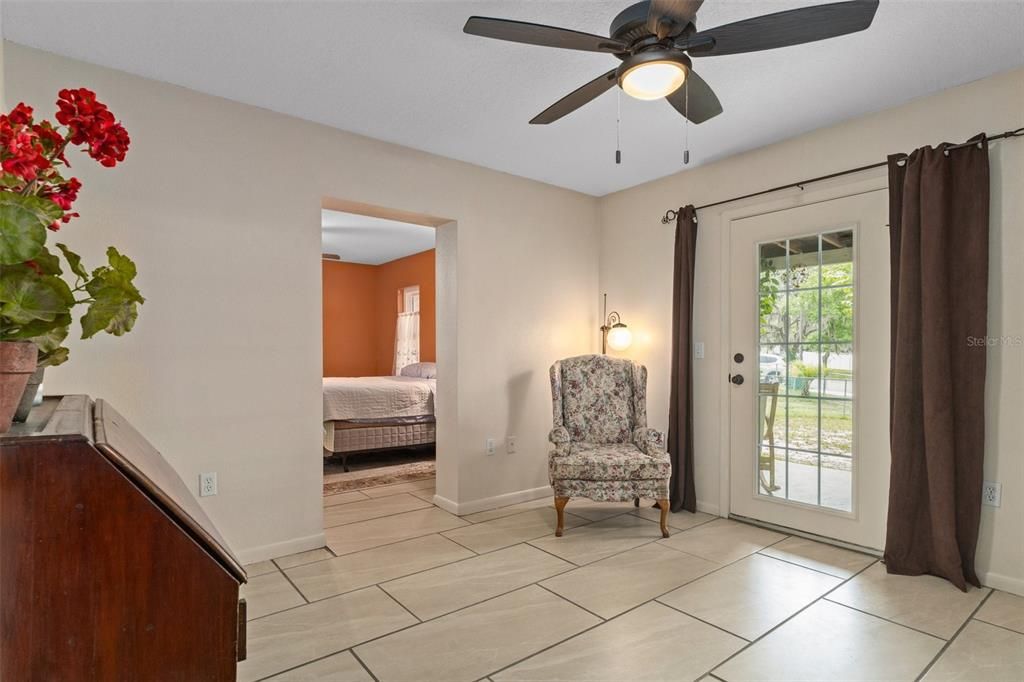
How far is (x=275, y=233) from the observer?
3041mm

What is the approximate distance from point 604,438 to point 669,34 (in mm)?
2776

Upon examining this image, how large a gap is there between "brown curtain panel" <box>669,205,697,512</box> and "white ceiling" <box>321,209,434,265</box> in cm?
271

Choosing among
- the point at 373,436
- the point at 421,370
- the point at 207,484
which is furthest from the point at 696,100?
the point at 421,370

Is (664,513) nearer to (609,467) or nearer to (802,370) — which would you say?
(609,467)

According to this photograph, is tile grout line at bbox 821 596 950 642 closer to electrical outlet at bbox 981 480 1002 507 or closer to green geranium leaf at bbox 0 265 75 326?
electrical outlet at bbox 981 480 1002 507

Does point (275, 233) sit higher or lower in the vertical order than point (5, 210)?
higher

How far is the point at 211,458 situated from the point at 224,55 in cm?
194

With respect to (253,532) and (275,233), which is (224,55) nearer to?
(275,233)

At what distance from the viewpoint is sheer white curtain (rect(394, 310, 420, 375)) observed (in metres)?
7.66

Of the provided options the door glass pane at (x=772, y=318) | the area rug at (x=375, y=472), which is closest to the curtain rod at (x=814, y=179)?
the door glass pane at (x=772, y=318)

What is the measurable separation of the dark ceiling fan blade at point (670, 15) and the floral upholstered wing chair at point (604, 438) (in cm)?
242

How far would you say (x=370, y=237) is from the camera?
262 inches

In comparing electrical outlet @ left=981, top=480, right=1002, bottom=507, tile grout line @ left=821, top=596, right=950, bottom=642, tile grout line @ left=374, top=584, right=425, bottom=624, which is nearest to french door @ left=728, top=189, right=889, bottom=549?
electrical outlet @ left=981, top=480, right=1002, bottom=507

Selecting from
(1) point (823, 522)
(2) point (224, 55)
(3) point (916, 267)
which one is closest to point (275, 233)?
(2) point (224, 55)
